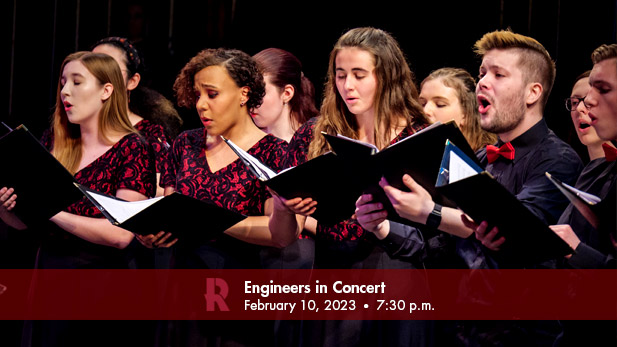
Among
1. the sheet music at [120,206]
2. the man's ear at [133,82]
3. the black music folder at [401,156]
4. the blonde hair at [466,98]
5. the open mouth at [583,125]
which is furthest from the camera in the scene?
the man's ear at [133,82]

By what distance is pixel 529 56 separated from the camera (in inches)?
93.9

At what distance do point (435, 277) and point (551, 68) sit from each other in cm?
84

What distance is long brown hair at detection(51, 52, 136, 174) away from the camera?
9.73 ft

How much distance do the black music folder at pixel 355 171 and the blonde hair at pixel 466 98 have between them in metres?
1.34

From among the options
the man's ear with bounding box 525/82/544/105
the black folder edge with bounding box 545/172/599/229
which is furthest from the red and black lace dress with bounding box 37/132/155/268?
the black folder edge with bounding box 545/172/599/229

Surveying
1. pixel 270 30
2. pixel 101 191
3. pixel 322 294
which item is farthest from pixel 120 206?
pixel 270 30

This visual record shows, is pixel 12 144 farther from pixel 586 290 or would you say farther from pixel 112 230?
pixel 586 290

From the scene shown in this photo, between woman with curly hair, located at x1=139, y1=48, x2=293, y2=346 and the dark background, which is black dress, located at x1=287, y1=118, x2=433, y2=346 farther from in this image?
the dark background

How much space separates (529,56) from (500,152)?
35cm

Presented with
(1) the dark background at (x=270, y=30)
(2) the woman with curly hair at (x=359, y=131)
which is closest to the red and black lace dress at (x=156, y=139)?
(2) the woman with curly hair at (x=359, y=131)

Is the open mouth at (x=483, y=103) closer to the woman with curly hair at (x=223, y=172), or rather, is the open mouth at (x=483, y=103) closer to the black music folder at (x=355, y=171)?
the black music folder at (x=355, y=171)

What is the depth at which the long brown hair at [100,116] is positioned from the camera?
2965 millimetres

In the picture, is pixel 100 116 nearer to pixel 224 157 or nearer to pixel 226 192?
pixel 224 157
